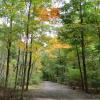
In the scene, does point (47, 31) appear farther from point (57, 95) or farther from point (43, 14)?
point (57, 95)

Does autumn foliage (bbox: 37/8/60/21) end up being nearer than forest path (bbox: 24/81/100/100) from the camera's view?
Yes

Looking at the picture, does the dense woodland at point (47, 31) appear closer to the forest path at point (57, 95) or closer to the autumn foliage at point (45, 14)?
the autumn foliage at point (45, 14)

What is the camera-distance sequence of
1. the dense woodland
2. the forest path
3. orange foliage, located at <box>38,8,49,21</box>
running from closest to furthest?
the dense woodland → orange foliage, located at <box>38,8,49,21</box> → the forest path

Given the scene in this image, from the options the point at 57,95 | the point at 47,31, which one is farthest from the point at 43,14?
the point at 57,95

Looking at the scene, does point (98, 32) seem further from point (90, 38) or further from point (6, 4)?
point (6, 4)

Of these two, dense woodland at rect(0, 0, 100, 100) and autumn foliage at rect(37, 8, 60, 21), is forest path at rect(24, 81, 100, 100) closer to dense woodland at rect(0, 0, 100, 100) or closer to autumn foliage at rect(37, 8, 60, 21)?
dense woodland at rect(0, 0, 100, 100)

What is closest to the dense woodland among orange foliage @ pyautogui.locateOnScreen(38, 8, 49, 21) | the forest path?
orange foliage @ pyautogui.locateOnScreen(38, 8, 49, 21)

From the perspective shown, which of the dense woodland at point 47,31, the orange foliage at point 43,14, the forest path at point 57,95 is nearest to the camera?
the dense woodland at point 47,31

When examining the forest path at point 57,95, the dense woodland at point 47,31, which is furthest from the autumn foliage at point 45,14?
the forest path at point 57,95

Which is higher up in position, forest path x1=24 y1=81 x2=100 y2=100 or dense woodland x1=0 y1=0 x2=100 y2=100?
dense woodland x1=0 y1=0 x2=100 y2=100

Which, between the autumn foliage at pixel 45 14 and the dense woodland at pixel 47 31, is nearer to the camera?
the dense woodland at pixel 47 31

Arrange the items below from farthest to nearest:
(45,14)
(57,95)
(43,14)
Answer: (57,95), (43,14), (45,14)

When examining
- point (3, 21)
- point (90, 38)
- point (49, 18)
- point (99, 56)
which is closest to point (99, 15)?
point (90, 38)

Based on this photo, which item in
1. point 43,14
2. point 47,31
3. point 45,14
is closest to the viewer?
point 47,31
